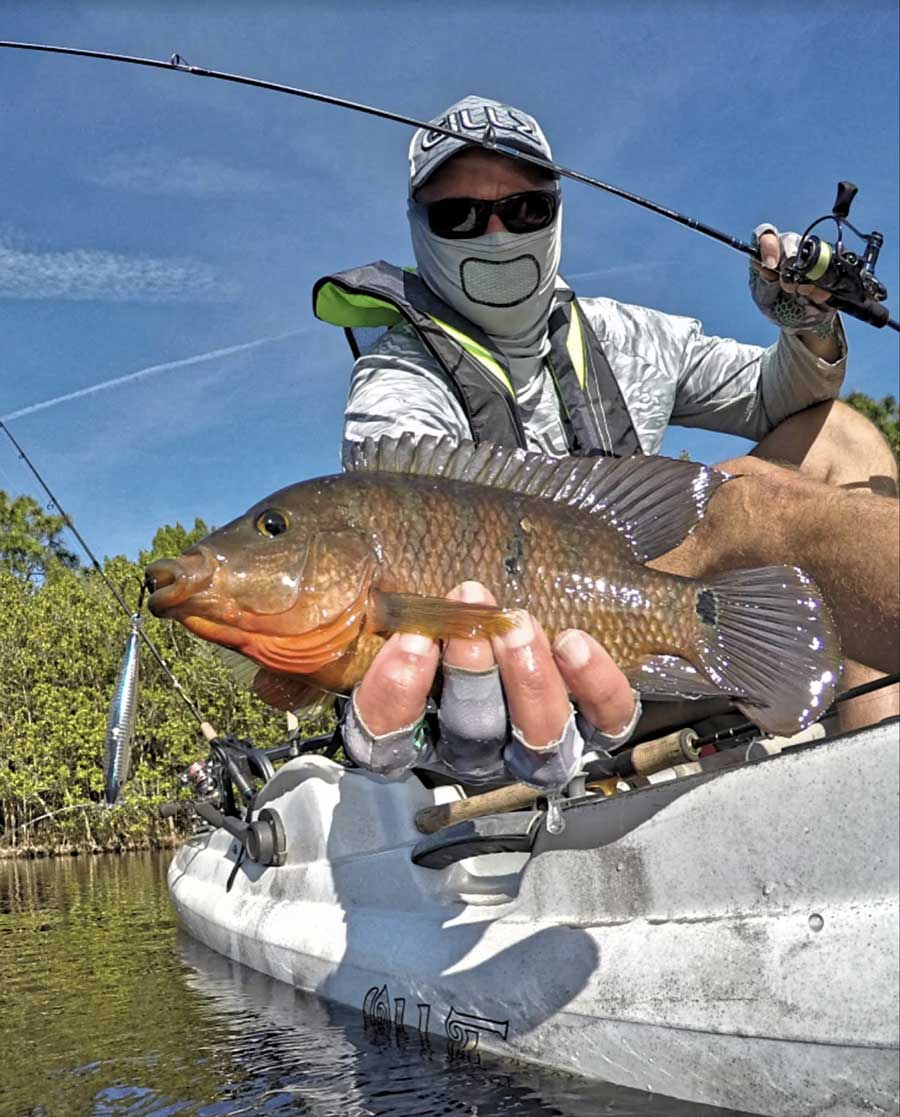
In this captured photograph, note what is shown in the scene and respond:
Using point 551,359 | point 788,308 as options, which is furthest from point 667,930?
point 551,359

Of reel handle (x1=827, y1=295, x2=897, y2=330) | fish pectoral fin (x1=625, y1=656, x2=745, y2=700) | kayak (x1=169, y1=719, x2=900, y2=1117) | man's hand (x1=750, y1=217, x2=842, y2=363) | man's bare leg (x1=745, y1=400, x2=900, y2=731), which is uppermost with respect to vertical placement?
man's hand (x1=750, y1=217, x2=842, y2=363)

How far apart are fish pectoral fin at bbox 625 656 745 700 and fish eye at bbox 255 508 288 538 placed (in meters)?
0.76

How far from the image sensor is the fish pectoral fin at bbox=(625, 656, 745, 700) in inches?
84.4

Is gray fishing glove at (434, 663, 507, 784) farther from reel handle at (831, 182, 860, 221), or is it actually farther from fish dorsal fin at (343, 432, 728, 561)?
reel handle at (831, 182, 860, 221)

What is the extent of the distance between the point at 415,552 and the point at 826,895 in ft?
4.00

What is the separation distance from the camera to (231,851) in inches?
257

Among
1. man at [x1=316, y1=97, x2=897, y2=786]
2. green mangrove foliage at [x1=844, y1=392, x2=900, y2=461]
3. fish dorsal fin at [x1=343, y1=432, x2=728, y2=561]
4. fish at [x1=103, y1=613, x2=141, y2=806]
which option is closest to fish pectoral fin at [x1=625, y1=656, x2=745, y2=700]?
fish dorsal fin at [x1=343, y1=432, x2=728, y2=561]

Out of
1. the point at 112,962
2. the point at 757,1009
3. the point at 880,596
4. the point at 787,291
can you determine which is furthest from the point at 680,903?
the point at 112,962

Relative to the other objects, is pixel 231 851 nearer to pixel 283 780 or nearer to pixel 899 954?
pixel 283 780

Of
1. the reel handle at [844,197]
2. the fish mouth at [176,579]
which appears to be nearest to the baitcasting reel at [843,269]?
the reel handle at [844,197]

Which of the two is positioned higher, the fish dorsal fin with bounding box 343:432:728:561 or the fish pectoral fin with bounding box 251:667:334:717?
the fish dorsal fin with bounding box 343:432:728:561

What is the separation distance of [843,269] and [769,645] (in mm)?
1419

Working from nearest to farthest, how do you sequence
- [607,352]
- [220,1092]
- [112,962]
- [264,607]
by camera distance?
[264,607], [220,1092], [607,352], [112,962]

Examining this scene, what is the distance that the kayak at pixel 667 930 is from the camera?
2285mm
